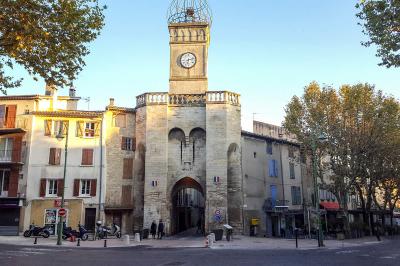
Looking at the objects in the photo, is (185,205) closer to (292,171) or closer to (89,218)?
(292,171)

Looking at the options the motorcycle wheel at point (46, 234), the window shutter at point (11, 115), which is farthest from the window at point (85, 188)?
the window shutter at point (11, 115)

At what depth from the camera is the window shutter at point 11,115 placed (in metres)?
33.6

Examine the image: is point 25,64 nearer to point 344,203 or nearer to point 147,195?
point 147,195

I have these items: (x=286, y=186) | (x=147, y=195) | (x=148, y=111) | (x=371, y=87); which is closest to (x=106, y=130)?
(x=148, y=111)

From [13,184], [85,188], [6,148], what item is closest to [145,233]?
[85,188]

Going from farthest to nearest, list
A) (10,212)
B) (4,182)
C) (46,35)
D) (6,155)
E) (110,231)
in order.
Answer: (6,155), (4,182), (10,212), (110,231), (46,35)

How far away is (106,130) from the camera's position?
34.4 metres

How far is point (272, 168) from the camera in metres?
38.2

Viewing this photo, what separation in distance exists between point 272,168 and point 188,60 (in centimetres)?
1357

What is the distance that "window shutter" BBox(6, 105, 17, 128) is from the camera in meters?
33.6

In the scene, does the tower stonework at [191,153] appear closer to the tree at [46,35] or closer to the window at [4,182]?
the window at [4,182]

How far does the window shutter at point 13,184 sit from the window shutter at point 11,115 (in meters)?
4.21

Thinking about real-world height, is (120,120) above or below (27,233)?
above

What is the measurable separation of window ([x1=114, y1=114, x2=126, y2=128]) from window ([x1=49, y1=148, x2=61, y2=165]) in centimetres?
551
